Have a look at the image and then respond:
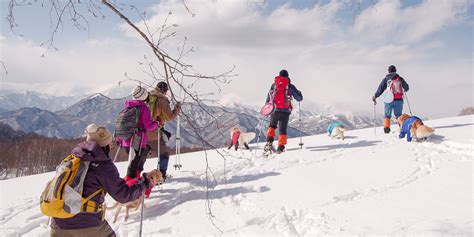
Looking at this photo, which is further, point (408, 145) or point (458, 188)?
point (408, 145)

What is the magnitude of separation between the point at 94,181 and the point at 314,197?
3900 millimetres

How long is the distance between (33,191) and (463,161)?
9.95 m

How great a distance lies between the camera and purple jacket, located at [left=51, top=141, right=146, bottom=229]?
333cm

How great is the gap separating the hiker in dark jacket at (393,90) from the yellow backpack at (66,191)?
11512 mm

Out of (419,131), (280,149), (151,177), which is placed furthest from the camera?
(280,149)

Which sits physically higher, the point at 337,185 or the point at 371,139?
the point at 371,139

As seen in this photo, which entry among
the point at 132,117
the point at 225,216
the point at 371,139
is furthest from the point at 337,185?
the point at 371,139

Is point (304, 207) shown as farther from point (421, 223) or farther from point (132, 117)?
point (132, 117)

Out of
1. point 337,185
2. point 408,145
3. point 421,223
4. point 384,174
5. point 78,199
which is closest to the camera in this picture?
point 78,199

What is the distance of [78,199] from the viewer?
326 centimetres

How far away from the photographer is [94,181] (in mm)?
3383

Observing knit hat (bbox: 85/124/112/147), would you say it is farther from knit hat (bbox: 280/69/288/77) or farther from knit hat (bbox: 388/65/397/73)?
knit hat (bbox: 388/65/397/73)

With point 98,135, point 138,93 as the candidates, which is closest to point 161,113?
point 138,93

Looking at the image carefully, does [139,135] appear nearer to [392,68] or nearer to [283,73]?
[283,73]
